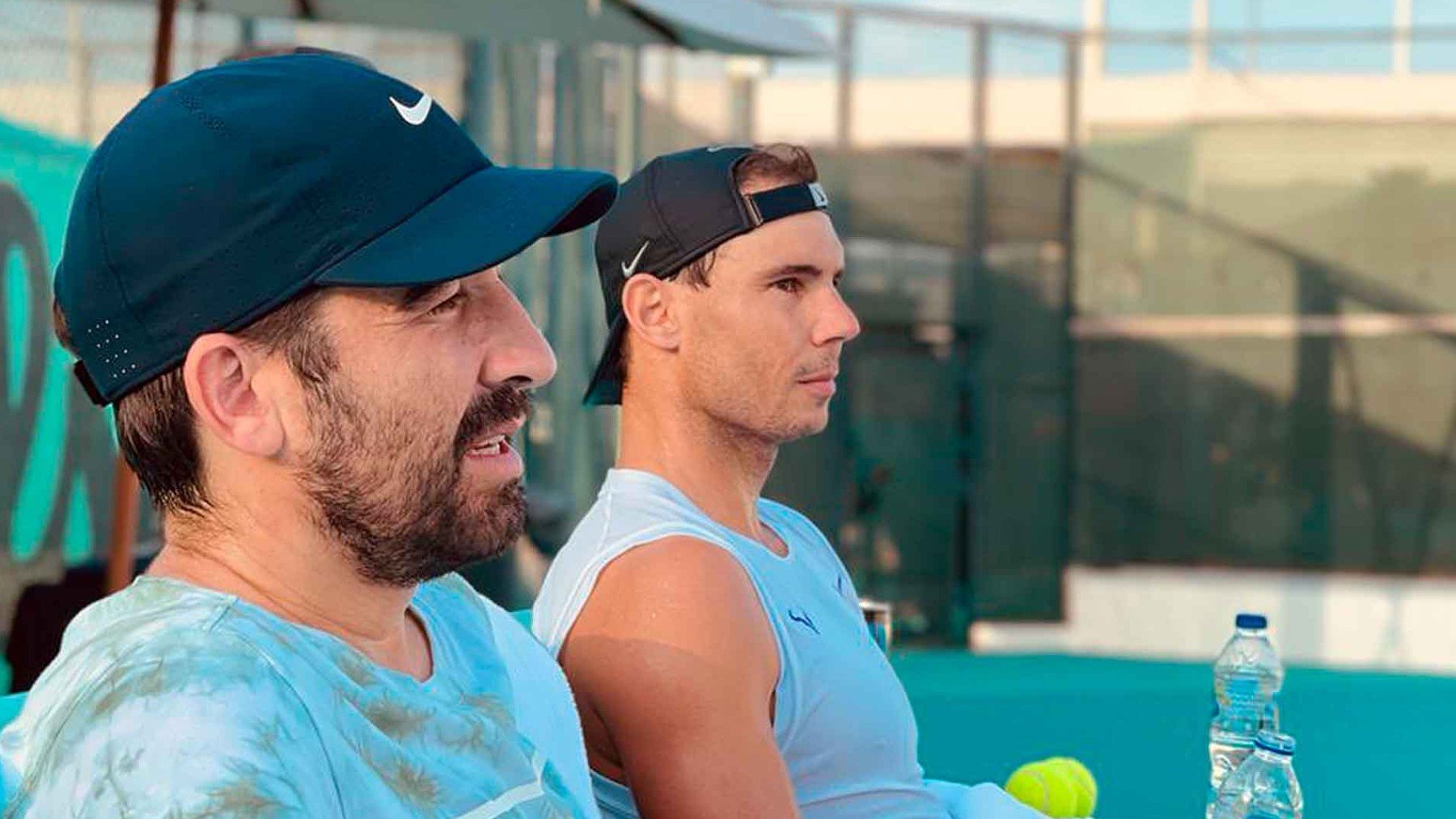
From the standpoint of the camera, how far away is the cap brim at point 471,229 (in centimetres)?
112

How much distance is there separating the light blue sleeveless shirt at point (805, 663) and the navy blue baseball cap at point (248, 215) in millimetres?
622

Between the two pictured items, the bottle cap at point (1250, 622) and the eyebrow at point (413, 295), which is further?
the bottle cap at point (1250, 622)

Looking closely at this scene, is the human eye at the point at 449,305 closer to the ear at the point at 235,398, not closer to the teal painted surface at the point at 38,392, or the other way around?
the ear at the point at 235,398

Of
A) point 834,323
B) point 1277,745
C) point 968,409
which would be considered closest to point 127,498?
point 834,323

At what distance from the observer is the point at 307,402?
114cm

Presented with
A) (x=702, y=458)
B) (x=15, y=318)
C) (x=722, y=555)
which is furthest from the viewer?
(x=15, y=318)

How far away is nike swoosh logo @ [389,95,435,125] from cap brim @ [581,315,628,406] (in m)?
0.75

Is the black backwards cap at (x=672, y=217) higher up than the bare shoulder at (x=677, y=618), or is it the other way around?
the black backwards cap at (x=672, y=217)

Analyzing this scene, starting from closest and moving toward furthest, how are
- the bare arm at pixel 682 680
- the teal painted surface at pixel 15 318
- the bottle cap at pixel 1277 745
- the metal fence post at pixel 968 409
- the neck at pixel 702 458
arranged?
the bare arm at pixel 682 680 < the neck at pixel 702 458 < the bottle cap at pixel 1277 745 < the teal painted surface at pixel 15 318 < the metal fence post at pixel 968 409

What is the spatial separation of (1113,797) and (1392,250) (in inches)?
231

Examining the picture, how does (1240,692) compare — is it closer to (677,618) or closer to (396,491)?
(677,618)

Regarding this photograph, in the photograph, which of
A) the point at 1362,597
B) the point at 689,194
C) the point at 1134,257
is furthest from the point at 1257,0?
the point at 689,194

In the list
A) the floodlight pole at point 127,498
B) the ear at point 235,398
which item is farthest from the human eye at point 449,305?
the floodlight pole at point 127,498

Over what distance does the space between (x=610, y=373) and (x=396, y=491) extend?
868 millimetres
